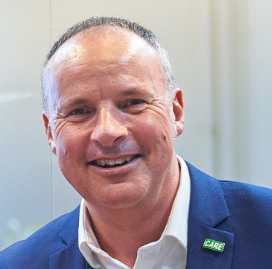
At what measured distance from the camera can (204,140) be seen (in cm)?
174

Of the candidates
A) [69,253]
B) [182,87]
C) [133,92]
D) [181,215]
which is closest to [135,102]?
A: [133,92]

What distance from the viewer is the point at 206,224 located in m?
1.00

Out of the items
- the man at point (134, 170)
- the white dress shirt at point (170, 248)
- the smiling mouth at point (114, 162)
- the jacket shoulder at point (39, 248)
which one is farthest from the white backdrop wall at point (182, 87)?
the smiling mouth at point (114, 162)

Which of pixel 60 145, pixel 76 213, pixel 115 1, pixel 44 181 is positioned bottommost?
pixel 44 181

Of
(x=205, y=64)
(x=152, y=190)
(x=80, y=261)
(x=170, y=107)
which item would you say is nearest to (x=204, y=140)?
(x=205, y=64)

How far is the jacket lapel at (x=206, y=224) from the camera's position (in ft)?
3.08

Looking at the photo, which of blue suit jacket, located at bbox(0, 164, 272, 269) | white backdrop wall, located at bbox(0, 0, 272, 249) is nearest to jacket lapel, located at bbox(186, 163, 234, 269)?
blue suit jacket, located at bbox(0, 164, 272, 269)

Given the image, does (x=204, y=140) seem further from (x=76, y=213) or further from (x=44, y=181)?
(x=44, y=181)

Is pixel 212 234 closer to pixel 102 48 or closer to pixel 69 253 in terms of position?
pixel 69 253

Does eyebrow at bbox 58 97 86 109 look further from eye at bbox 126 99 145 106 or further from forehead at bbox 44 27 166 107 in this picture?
eye at bbox 126 99 145 106

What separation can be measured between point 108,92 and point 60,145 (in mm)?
239

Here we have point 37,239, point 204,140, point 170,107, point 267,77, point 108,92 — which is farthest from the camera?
point 204,140

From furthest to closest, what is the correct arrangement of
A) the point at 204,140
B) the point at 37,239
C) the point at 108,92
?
the point at 204,140, the point at 37,239, the point at 108,92

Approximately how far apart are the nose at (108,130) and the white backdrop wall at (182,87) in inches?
35.4
